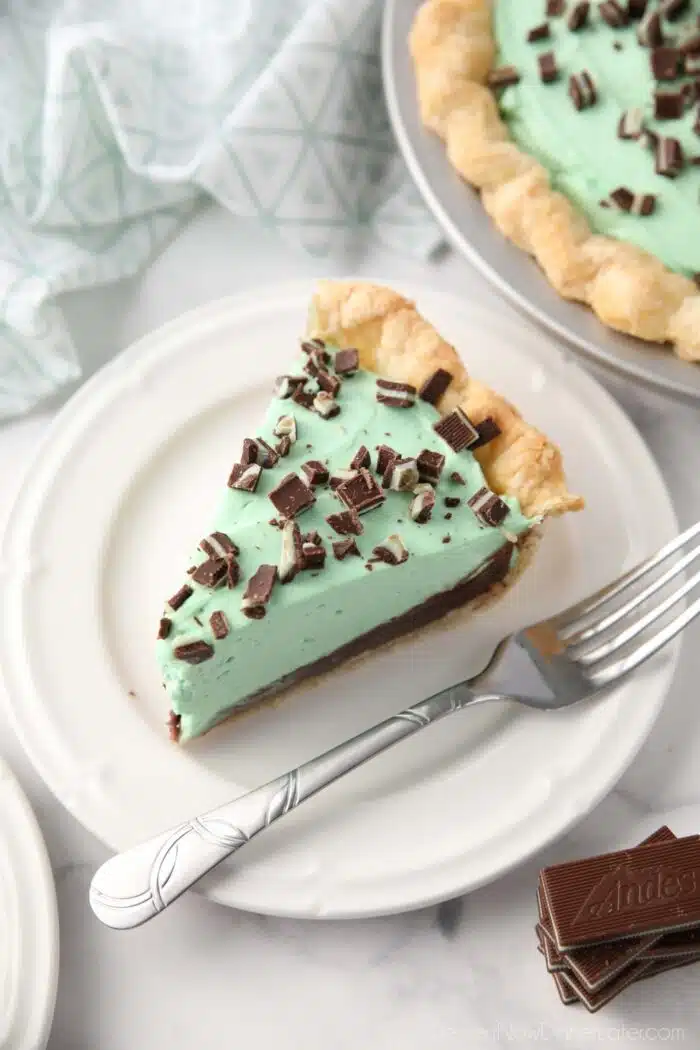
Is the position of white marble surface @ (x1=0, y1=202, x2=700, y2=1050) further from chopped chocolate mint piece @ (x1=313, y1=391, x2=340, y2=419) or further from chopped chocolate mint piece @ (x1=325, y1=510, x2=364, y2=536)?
chopped chocolate mint piece @ (x1=313, y1=391, x2=340, y2=419)

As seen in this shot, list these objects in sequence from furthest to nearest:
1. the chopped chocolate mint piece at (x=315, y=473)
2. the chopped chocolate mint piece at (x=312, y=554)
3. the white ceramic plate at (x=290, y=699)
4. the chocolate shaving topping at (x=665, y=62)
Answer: the chocolate shaving topping at (x=665, y=62), the chopped chocolate mint piece at (x=315, y=473), the chopped chocolate mint piece at (x=312, y=554), the white ceramic plate at (x=290, y=699)

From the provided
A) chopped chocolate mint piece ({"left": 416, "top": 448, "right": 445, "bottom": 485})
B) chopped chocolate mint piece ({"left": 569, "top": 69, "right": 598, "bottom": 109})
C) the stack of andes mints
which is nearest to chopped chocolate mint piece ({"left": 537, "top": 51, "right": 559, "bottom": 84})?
chopped chocolate mint piece ({"left": 569, "top": 69, "right": 598, "bottom": 109})

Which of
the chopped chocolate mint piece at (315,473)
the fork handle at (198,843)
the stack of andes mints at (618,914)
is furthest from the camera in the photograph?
the chopped chocolate mint piece at (315,473)

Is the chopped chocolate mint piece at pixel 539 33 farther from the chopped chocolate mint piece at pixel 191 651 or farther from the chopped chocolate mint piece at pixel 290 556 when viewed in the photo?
the chopped chocolate mint piece at pixel 191 651

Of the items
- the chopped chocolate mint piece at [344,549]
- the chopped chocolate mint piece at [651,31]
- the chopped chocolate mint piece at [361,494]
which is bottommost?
the chopped chocolate mint piece at [344,549]

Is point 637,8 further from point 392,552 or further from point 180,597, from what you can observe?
point 180,597

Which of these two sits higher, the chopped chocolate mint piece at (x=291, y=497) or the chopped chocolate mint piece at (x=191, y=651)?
the chopped chocolate mint piece at (x=291, y=497)

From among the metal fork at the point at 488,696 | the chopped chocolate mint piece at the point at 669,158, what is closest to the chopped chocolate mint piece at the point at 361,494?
the metal fork at the point at 488,696

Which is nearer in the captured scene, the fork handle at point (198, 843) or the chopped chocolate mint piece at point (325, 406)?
the fork handle at point (198, 843)

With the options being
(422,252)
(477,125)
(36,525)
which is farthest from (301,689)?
Result: (477,125)
